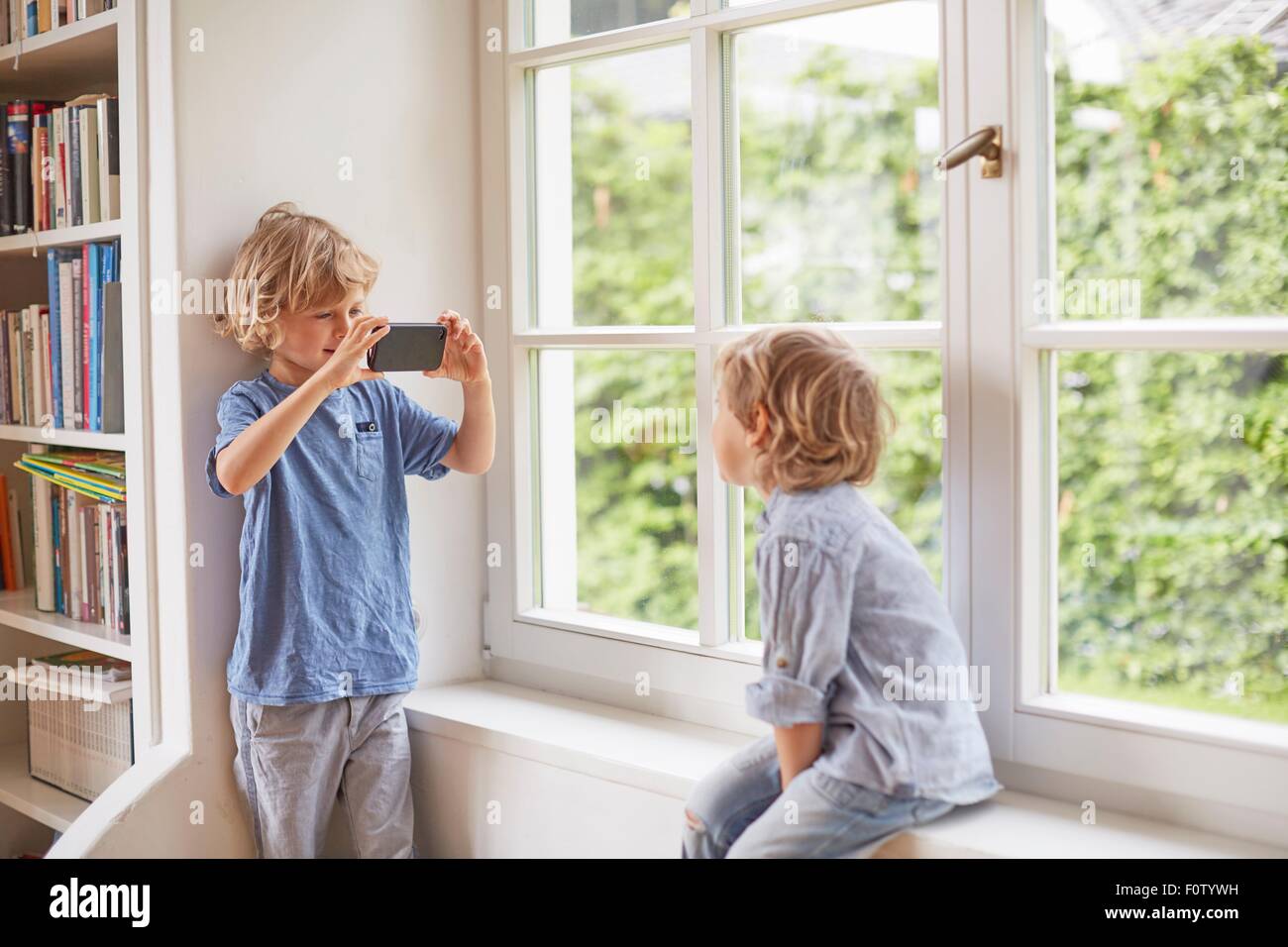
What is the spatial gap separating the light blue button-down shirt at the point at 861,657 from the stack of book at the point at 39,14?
122cm

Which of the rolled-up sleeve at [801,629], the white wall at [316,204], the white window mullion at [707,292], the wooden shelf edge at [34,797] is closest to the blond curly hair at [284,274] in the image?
the white wall at [316,204]

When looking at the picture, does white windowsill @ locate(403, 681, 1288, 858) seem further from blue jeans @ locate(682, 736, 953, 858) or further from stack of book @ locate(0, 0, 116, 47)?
stack of book @ locate(0, 0, 116, 47)

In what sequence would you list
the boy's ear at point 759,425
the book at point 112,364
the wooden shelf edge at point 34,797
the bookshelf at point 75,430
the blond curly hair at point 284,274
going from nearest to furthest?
1. the boy's ear at point 759,425
2. the blond curly hair at point 284,274
3. the bookshelf at point 75,430
4. the book at point 112,364
5. the wooden shelf edge at point 34,797

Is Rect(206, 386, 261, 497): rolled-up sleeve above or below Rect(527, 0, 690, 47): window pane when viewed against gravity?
below

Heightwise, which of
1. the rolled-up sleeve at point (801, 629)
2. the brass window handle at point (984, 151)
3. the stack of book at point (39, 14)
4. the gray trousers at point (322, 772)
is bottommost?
the gray trousers at point (322, 772)

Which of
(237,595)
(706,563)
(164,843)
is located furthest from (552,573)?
(164,843)

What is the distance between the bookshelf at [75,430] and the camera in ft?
5.22

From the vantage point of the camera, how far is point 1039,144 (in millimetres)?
1287

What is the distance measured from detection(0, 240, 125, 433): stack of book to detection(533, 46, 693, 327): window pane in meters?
0.60

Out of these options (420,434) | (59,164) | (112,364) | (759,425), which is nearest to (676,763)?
(759,425)

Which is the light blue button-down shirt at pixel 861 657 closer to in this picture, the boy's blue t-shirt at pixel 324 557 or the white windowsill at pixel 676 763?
the white windowsill at pixel 676 763

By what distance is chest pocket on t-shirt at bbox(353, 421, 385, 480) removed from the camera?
5.19ft

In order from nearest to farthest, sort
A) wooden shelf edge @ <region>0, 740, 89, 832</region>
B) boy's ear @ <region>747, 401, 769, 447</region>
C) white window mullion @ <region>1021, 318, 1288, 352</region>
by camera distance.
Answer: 1. white window mullion @ <region>1021, 318, 1288, 352</region>
2. boy's ear @ <region>747, 401, 769, 447</region>
3. wooden shelf edge @ <region>0, 740, 89, 832</region>

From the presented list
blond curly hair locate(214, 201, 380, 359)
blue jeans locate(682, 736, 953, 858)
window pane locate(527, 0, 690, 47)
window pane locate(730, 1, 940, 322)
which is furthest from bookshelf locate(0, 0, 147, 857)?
blue jeans locate(682, 736, 953, 858)
